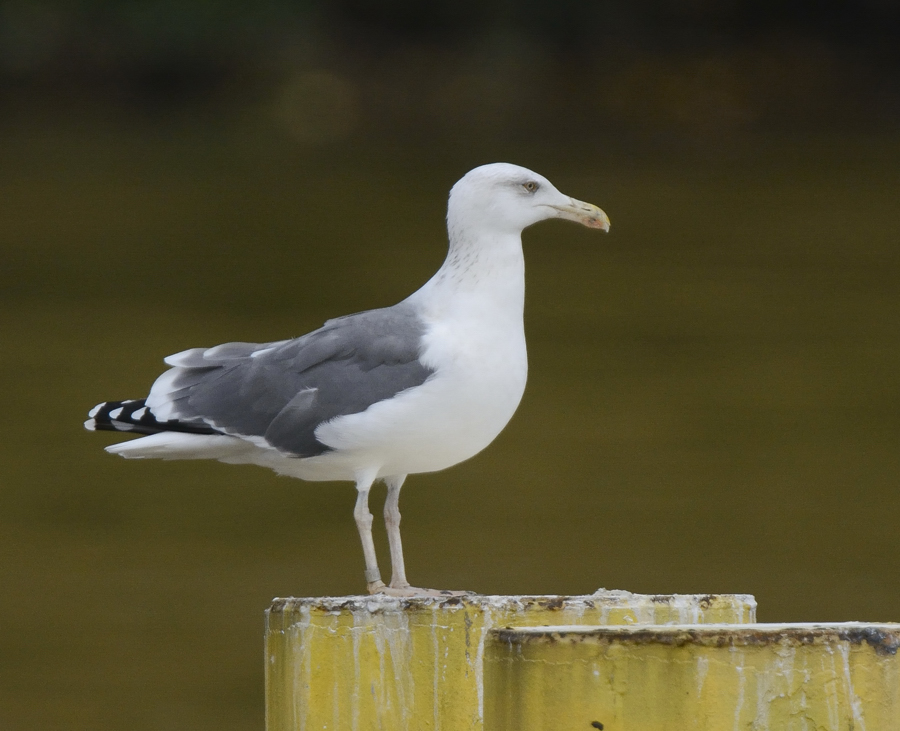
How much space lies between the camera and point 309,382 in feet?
9.18

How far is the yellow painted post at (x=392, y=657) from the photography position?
2.27 m

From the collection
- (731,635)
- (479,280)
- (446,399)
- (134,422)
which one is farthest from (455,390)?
(731,635)

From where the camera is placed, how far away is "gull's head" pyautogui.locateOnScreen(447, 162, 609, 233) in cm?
281

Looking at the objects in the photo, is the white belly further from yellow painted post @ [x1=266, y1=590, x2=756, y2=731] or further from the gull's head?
yellow painted post @ [x1=266, y1=590, x2=756, y2=731]

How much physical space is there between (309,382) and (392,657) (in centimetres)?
69

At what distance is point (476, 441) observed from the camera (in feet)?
8.80

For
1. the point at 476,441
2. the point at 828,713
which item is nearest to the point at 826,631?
the point at 828,713

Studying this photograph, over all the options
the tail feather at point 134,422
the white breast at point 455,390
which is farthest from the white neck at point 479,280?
the tail feather at point 134,422

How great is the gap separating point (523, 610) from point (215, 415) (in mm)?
836

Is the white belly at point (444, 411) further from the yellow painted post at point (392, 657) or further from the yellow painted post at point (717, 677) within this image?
the yellow painted post at point (717, 677)

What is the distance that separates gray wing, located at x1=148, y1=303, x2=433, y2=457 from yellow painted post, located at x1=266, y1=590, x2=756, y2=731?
0.48 metres

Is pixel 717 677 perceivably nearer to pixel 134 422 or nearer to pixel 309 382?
pixel 309 382

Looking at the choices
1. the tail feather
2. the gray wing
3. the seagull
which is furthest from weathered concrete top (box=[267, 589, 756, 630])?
the tail feather

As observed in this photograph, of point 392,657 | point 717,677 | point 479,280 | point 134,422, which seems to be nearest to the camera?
point 717,677
